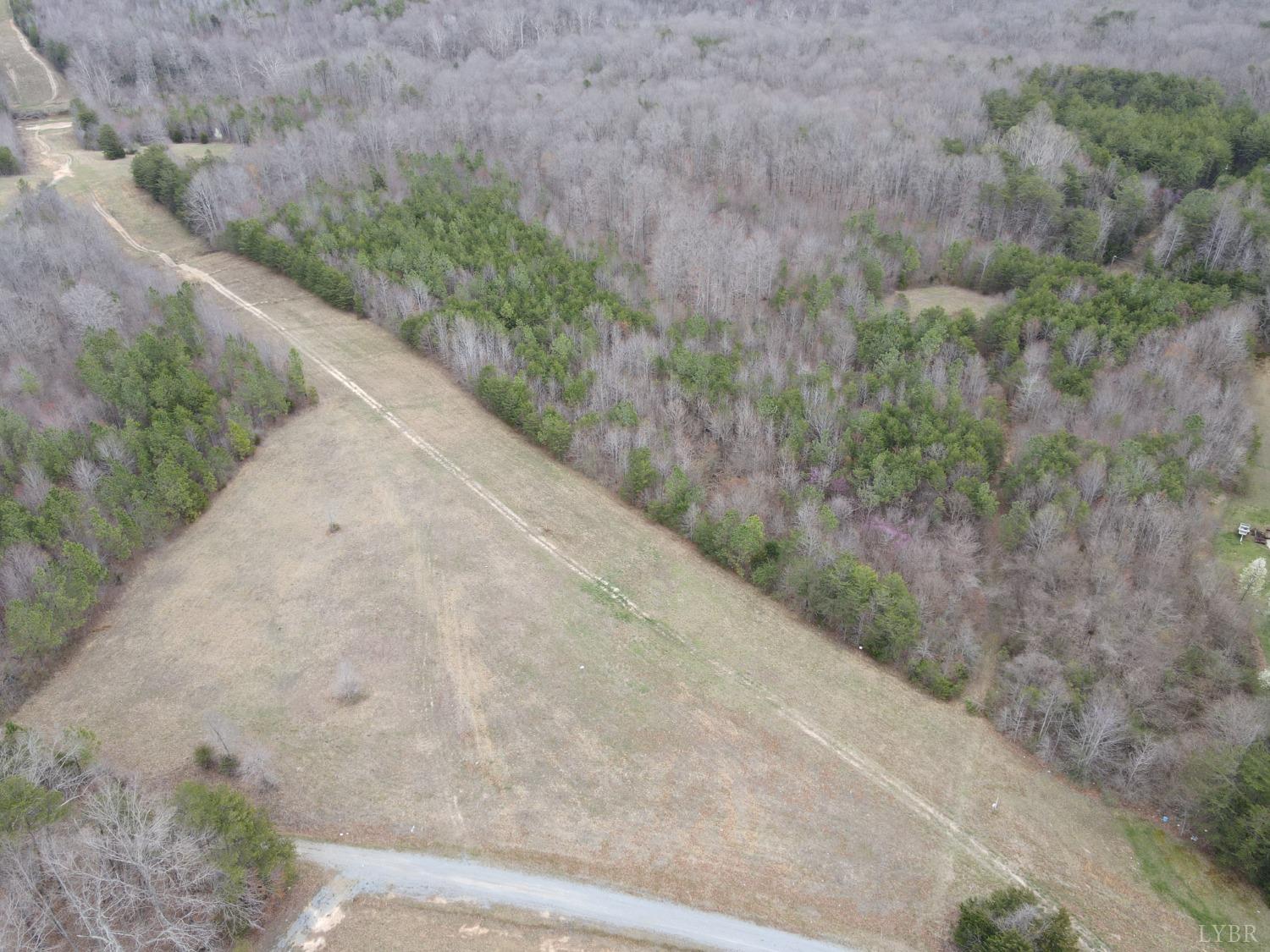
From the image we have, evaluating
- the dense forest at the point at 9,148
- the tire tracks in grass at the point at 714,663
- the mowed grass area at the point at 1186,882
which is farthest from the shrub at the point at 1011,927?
the dense forest at the point at 9,148

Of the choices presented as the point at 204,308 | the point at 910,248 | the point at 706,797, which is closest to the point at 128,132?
the point at 204,308

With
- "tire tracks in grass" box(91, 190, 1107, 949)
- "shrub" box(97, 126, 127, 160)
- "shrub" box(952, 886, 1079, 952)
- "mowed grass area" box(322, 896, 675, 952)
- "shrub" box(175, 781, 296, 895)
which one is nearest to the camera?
"shrub" box(952, 886, 1079, 952)

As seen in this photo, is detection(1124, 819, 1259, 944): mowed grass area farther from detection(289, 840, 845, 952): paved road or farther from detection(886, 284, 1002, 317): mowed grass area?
detection(886, 284, 1002, 317): mowed grass area

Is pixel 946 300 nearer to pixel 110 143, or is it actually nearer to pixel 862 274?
pixel 862 274

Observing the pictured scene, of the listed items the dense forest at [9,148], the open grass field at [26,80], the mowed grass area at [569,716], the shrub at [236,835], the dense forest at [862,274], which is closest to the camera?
the shrub at [236,835]

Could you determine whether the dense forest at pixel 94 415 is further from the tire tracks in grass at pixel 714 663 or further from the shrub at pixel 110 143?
the shrub at pixel 110 143

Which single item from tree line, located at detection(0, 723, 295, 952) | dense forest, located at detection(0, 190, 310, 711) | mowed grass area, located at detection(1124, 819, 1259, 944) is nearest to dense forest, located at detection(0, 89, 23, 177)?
dense forest, located at detection(0, 190, 310, 711)
